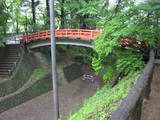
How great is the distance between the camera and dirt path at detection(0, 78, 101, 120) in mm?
9616

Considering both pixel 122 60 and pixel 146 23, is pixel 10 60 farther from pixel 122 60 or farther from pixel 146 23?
pixel 146 23

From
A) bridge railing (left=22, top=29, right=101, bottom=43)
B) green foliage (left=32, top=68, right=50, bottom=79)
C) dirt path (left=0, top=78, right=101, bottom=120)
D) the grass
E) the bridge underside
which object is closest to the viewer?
the grass

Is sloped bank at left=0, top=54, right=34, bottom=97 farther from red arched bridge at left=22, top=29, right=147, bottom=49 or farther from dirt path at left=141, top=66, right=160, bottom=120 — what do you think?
dirt path at left=141, top=66, right=160, bottom=120

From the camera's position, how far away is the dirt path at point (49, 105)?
31.5 feet

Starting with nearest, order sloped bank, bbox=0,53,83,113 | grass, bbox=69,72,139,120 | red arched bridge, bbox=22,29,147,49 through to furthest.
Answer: grass, bbox=69,72,139,120
sloped bank, bbox=0,53,83,113
red arched bridge, bbox=22,29,147,49

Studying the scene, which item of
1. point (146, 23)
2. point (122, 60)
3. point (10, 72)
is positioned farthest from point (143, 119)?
point (10, 72)

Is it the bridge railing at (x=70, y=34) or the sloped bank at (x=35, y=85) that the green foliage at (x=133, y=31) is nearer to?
the bridge railing at (x=70, y=34)

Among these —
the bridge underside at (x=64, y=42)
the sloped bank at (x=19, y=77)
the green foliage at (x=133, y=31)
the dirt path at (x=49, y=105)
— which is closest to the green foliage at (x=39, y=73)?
the sloped bank at (x=19, y=77)

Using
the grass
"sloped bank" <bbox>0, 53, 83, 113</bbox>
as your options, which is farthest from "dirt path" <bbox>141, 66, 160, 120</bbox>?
"sloped bank" <bbox>0, 53, 83, 113</bbox>

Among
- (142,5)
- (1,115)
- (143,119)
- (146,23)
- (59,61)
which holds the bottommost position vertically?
(1,115)

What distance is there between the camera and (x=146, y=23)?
6.95 meters

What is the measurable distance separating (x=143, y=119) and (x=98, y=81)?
1140cm

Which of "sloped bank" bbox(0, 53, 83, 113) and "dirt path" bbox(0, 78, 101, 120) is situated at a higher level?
"sloped bank" bbox(0, 53, 83, 113)

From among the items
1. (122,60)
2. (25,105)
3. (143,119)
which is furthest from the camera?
(25,105)
